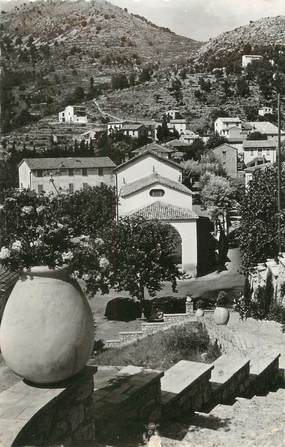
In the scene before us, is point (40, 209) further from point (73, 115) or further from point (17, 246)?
point (73, 115)

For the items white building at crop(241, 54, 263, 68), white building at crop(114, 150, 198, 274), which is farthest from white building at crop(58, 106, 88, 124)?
white building at crop(114, 150, 198, 274)

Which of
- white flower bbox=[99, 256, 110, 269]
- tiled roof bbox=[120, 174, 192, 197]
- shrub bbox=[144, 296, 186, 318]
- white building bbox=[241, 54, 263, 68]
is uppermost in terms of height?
white building bbox=[241, 54, 263, 68]

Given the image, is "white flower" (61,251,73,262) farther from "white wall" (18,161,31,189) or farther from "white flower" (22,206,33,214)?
"white wall" (18,161,31,189)

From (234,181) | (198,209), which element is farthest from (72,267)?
(234,181)

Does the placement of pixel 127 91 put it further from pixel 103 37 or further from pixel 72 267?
pixel 72 267

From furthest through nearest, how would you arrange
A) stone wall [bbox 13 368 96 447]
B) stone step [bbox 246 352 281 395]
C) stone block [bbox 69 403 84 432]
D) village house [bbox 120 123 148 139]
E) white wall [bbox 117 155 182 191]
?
village house [bbox 120 123 148 139], white wall [bbox 117 155 182 191], stone step [bbox 246 352 281 395], stone block [bbox 69 403 84 432], stone wall [bbox 13 368 96 447]

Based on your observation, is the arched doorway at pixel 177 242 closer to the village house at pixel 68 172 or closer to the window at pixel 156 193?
the window at pixel 156 193

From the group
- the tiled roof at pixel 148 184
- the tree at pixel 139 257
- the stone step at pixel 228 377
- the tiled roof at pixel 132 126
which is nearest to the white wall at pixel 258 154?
the tiled roof at pixel 132 126
